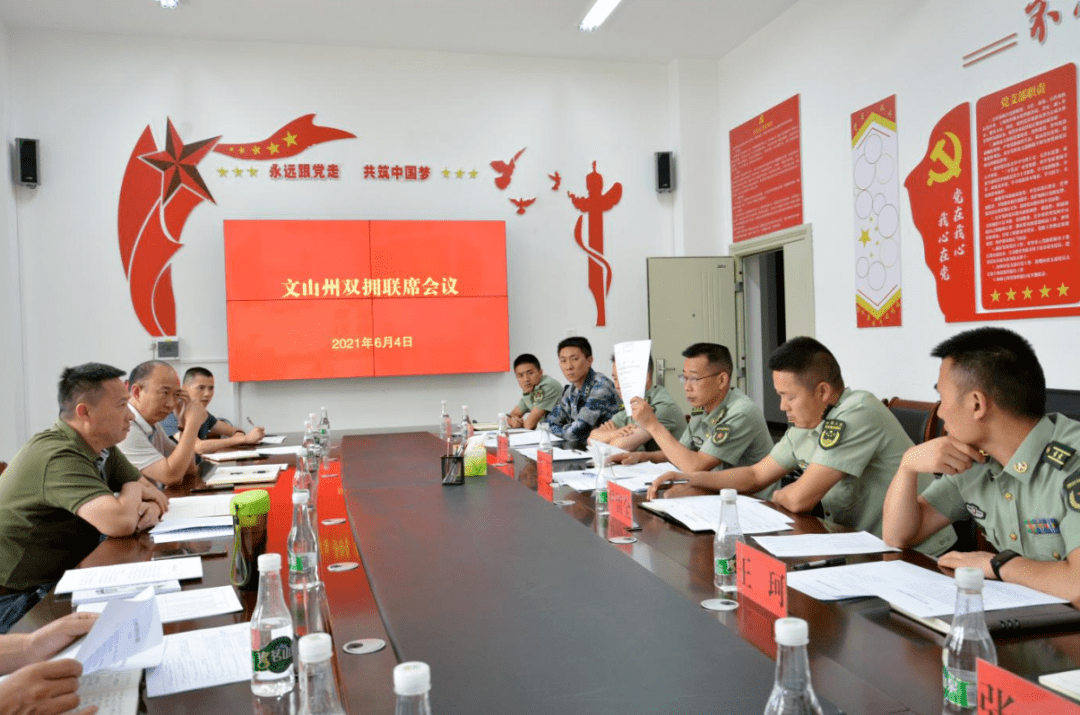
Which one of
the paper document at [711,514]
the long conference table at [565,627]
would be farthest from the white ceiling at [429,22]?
the long conference table at [565,627]

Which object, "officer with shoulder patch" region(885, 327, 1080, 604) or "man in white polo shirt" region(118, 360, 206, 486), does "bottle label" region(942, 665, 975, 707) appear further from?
"man in white polo shirt" region(118, 360, 206, 486)

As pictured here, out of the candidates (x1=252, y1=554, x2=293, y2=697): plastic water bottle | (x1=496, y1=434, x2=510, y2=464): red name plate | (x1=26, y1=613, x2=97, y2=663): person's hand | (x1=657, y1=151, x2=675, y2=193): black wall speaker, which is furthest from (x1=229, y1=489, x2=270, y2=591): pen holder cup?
(x1=657, y1=151, x2=675, y2=193): black wall speaker

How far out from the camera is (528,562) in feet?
5.36

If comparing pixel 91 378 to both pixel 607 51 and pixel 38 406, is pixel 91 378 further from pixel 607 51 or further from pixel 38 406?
pixel 607 51

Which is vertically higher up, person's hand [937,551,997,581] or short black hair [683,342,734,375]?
short black hair [683,342,734,375]

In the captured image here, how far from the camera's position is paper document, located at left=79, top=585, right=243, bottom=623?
1402 millimetres

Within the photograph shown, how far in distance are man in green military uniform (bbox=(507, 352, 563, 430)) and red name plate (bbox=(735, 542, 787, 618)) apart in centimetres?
353

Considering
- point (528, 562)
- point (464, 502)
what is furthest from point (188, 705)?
point (464, 502)

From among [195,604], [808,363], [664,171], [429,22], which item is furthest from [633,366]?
[664,171]

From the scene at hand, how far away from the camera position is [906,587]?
1.40m

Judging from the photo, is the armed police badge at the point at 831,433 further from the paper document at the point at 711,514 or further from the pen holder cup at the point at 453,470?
the pen holder cup at the point at 453,470

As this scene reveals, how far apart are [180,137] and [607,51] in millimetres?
3278

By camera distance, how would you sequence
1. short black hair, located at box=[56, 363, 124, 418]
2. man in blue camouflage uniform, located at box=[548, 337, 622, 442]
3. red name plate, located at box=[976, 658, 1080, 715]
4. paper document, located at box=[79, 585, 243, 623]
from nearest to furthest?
red name plate, located at box=[976, 658, 1080, 715] → paper document, located at box=[79, 585, 243, 623] → short black hair, located at box=[56, 363, 124, 418] → man in blue camouflage uniform, located at box=[548, 337, 622, 442]

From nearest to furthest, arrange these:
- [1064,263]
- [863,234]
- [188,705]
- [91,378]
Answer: [188,705]
[91,378]
[1064,263]
[863,234]
